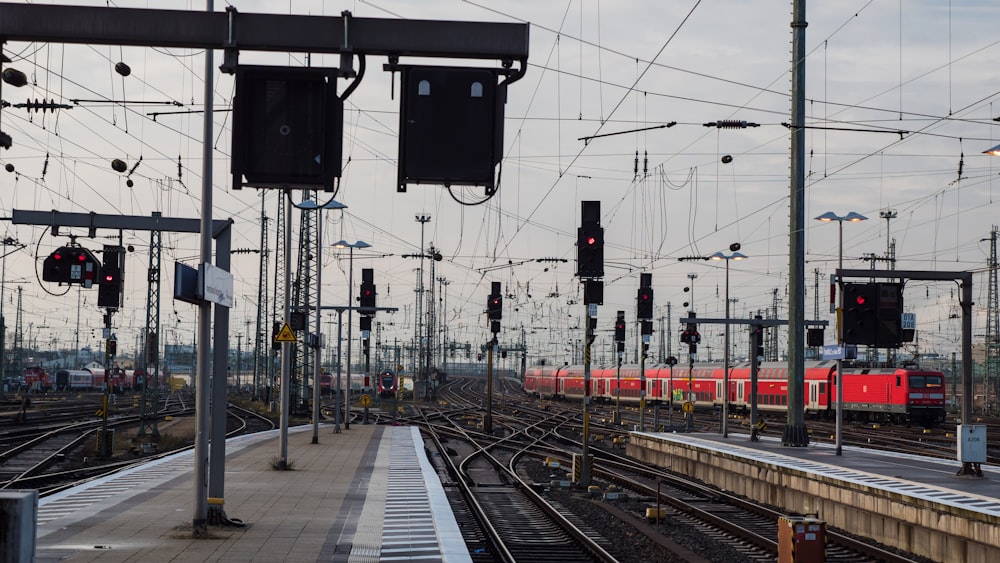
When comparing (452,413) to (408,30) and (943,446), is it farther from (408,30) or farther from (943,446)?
(408,30)

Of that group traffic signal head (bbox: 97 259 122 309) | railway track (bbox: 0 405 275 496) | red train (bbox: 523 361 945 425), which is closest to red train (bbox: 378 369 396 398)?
red train (bbox: 523 361 945 425)

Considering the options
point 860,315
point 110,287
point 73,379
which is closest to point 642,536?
point 860,315

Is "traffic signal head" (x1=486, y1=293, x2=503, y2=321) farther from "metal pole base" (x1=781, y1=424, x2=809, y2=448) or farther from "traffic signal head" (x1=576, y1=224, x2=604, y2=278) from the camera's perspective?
"traffic signal head" (x1=576, y1=224, x2=604, y2=278)

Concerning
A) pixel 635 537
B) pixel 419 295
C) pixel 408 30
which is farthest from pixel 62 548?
pixel 419 295

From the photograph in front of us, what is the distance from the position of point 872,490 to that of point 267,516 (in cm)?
1097

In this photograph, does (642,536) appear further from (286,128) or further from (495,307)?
(495,307)

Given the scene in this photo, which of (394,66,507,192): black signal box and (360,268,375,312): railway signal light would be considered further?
(360,268,375,312): railway signal light

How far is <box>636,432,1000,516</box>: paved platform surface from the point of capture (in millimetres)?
20250

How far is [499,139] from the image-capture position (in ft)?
41.1

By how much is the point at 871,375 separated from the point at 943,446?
19.6 meters

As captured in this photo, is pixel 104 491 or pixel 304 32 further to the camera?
pixel 104 491

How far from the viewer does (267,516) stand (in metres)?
19.4

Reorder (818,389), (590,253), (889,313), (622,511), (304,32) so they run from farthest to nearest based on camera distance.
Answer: (818,389)
(889,313)
(590,253)
(622,511)
(304,32)

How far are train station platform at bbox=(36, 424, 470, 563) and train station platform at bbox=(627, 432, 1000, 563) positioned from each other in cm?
771
